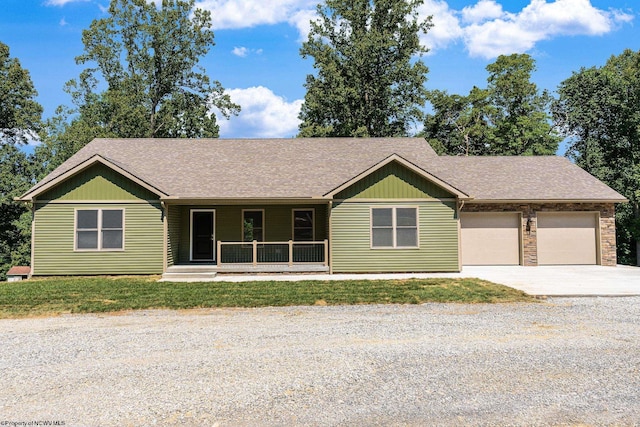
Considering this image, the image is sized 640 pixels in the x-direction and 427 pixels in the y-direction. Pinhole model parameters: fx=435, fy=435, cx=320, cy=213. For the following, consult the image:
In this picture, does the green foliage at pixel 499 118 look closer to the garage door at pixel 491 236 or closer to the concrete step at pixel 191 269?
the garage door at pixel 491 236

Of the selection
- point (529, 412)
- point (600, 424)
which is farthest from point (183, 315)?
point (600, 424)

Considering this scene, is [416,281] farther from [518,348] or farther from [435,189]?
[518,348]

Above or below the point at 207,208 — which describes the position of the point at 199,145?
above

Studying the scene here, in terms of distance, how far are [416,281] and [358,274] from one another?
99.7 inches

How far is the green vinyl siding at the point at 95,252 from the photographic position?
1464 cm

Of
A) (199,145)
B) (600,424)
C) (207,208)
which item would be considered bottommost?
(600,424)

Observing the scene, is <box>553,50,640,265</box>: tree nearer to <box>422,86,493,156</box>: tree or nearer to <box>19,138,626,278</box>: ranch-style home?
<box>422,86,493,156</box>: tree

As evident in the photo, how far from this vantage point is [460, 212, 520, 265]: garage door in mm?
17656

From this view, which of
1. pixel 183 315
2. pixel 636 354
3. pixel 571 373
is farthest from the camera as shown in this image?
pixel 183 315

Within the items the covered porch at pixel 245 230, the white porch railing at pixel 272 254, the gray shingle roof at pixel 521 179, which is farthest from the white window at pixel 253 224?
the gray shingle roof at pixel 521 179

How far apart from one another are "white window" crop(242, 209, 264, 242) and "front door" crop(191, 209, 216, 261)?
125 centimetres

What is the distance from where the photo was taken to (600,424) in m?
4.02

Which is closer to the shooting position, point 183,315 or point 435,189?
point 183,315

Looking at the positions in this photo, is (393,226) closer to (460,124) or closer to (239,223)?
(239,223)
